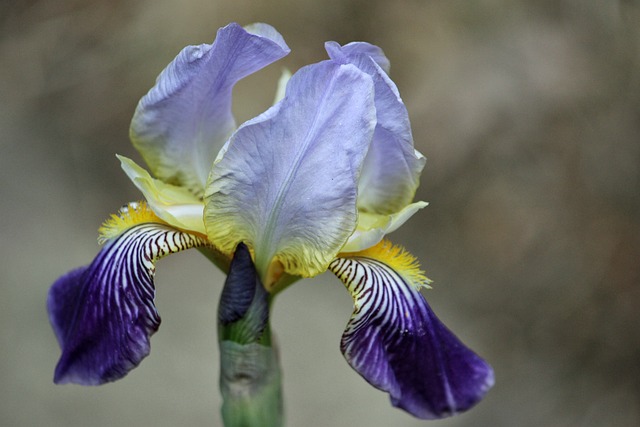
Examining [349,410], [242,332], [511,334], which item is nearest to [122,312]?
[242,332]

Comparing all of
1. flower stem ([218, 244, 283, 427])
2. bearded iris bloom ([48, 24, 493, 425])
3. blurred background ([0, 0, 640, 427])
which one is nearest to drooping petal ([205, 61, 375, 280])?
bearded iris bloom ([48, 24, 493, 425])

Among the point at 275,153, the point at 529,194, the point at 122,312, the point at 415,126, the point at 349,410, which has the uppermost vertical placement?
the point at 275,153

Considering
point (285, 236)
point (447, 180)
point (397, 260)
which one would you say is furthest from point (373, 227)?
point (447, 180)

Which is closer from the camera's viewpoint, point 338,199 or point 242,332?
point 338,199

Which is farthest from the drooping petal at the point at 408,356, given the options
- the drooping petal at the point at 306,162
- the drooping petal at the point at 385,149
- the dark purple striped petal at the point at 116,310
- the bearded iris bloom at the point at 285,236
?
the dark purple striped petal at the point at 116,310

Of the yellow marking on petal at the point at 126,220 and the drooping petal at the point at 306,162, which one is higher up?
the drooping petal at the point at 306,162

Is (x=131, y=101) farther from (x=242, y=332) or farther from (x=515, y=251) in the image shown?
(x=242, y=332)

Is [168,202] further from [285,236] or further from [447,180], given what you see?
[447,180]

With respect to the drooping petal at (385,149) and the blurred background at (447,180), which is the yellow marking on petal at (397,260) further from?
the blurred background at (447,180)
